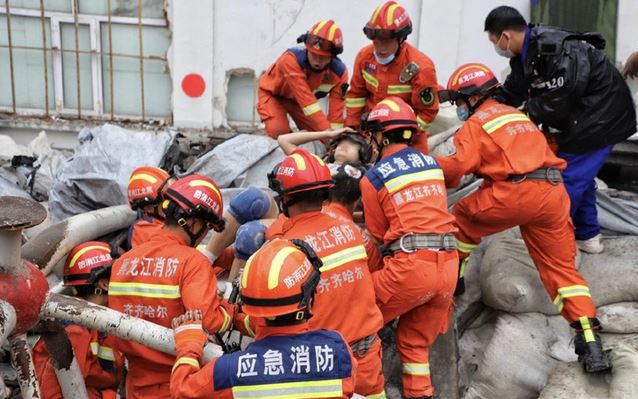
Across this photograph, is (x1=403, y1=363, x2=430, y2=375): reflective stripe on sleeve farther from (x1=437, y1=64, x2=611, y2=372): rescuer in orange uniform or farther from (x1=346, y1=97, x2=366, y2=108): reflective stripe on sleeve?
(x1=346, y1=97, x2=366, y2=108): reflective stripe on sleeve

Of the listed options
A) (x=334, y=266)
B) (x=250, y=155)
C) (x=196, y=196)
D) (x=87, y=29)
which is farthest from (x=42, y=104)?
(x=334, y=266)

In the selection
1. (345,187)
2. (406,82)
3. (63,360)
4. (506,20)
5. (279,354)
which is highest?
(506,20)

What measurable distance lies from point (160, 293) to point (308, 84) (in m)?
2.90

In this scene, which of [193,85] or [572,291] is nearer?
[572,291]

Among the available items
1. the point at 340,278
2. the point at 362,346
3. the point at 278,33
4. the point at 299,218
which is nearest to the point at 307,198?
the point at 299,218

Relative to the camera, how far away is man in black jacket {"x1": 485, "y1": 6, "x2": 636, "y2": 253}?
4336 mm

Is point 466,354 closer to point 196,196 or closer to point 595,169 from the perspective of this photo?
point 595,169

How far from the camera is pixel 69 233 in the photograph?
4.48 m

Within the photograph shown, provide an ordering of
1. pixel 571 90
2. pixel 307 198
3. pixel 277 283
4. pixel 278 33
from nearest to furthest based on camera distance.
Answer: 1. pixel 277 283
2. pixel 307 198
3. pixel 571 90
4. pixel 278 33

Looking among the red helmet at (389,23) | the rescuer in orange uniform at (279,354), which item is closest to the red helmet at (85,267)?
the rescuer in orange uniform at (279,354)

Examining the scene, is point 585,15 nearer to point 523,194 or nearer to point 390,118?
point 523,194

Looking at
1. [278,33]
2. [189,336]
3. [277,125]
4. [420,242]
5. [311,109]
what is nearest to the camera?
[189,336]

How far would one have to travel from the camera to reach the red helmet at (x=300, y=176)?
325 centimetres

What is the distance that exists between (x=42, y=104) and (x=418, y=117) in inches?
160
